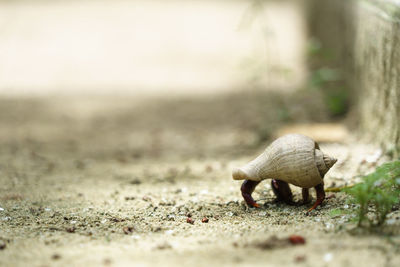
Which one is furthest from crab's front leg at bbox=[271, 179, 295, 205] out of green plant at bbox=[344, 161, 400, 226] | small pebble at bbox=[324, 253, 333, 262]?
small pebble at bbox=[324, 253, 333, 262]

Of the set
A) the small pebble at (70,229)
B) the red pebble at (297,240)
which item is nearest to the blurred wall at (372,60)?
the red pebble at (297,240)

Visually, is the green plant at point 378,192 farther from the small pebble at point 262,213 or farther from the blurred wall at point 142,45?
the blurred wall at point 142,45

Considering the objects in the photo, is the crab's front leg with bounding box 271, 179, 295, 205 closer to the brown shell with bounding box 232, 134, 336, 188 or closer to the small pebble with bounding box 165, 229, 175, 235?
the brown shell with bounding box 232, 134, 336, 188

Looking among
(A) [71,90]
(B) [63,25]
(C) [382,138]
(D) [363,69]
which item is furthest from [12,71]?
(C) [382,138]

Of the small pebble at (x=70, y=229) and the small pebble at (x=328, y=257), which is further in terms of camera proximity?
the small pebble at (x=70, y=229)

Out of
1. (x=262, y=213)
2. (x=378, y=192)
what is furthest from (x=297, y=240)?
(x=262, y=213)

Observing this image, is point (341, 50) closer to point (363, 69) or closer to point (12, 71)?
point (363, 69)
